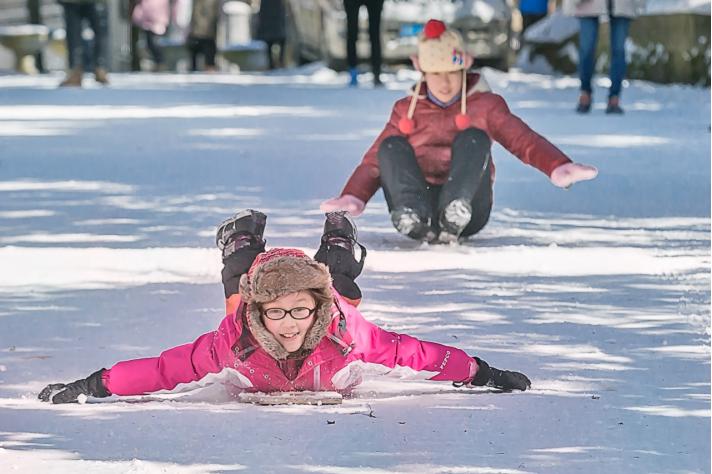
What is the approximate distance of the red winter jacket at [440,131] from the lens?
726 centimetres

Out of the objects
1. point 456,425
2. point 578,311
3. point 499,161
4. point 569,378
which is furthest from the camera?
point 499,161

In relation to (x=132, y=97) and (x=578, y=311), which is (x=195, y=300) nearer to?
(x=578, y=311)

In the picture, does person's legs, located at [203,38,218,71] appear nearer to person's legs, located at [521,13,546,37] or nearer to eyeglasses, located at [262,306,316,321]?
person's legs, located at [521,13,546,37]

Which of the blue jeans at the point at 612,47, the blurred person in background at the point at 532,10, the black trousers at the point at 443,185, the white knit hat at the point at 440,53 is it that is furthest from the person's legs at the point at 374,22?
the black trousers at the point at 443,185

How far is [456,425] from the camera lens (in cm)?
417

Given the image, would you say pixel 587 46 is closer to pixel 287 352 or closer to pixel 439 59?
pixel 439 59

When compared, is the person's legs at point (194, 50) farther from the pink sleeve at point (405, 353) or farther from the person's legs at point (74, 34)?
the pink sleeve at point (405, 353)

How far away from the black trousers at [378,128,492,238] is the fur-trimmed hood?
274 cm

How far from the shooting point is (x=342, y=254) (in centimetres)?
530

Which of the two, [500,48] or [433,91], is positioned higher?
[433,91]

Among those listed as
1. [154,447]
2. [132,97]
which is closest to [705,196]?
[154,447]

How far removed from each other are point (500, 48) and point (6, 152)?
1035 centimetres

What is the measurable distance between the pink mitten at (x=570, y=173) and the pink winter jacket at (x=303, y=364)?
2382 millimetres

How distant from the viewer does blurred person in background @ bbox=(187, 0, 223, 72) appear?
23.5 metres
